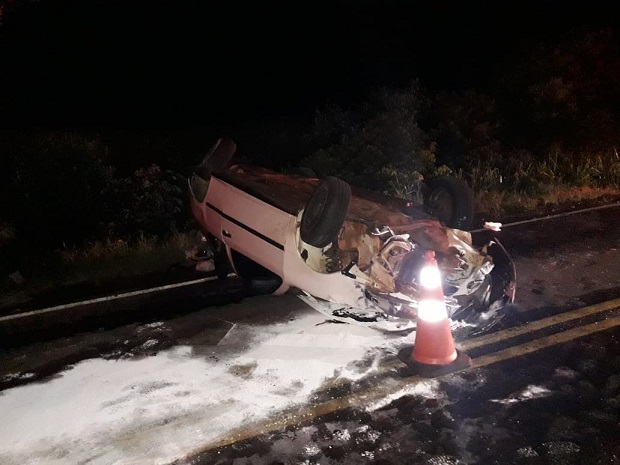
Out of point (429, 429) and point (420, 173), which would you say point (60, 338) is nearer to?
point (429, 429)

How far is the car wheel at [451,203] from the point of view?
5406mm

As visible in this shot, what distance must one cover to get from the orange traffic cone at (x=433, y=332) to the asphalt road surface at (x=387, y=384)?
94mm

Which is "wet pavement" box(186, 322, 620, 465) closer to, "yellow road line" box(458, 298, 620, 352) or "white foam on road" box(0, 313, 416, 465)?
"white foam on road" box(0, 313, 416, 465)

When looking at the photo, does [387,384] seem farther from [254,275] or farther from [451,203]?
[254,275]

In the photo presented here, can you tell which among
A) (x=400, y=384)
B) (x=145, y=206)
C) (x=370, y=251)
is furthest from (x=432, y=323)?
(x=145, y=206)

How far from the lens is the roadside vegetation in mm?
8273

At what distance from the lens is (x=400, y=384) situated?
429 centimetres

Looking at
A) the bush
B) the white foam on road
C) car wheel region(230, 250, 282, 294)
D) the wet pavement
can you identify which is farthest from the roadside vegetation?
the wet pavement

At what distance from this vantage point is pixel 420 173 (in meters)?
11.2

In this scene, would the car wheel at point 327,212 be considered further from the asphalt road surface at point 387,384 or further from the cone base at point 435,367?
the cone base at point 435,367

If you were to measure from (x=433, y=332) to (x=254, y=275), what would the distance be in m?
2.34

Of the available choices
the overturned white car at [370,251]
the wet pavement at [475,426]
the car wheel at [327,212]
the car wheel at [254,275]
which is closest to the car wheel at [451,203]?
the overturned white car at [370,251]

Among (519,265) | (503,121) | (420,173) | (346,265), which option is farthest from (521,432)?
(503,121)

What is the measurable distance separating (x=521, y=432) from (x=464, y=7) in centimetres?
2123
